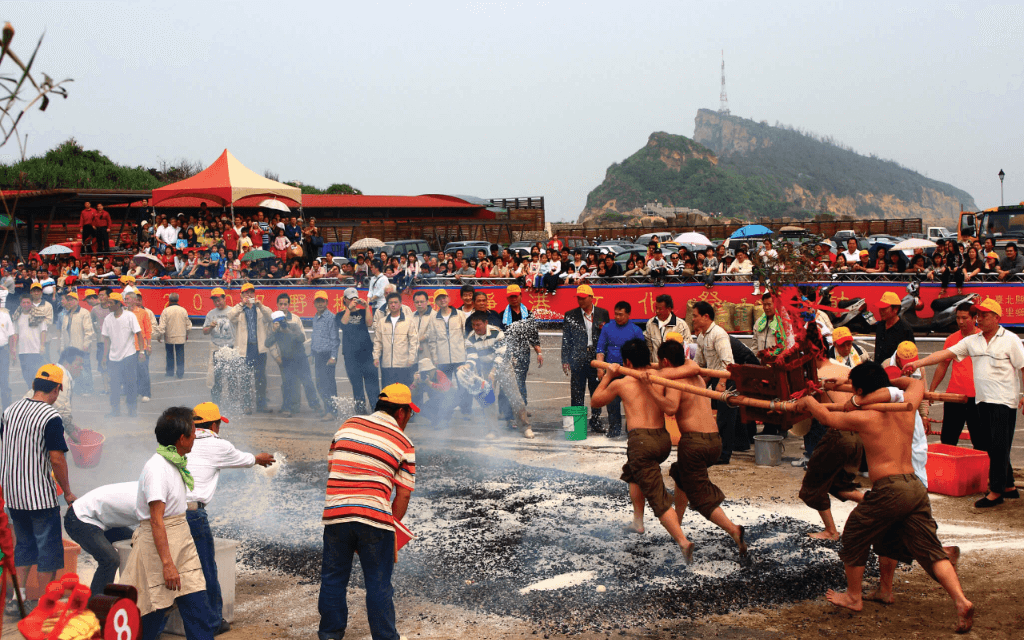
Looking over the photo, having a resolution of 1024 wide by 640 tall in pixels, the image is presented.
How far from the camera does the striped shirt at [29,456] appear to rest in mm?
5465

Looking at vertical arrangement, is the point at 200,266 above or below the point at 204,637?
above

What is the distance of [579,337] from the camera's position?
1027 centimetres

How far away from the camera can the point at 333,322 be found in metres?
11.5

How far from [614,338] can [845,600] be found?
478 centimetres

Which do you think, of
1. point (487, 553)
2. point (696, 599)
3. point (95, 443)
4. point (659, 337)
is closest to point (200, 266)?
point (95, 443)

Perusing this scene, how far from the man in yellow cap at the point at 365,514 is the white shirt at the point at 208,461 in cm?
83

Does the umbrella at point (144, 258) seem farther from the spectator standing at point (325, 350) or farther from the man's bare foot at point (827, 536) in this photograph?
the man's bare foot at point (827, 536)

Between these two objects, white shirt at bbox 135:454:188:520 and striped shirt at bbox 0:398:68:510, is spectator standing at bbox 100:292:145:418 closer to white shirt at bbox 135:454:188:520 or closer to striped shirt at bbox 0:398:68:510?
striped shirt at bbox 0:398:68:510

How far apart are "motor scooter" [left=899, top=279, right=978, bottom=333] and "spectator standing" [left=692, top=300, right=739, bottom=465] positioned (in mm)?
9517

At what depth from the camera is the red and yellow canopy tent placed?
2025cm

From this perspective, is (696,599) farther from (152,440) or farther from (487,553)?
(152,440)

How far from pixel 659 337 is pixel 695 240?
16.7 metres

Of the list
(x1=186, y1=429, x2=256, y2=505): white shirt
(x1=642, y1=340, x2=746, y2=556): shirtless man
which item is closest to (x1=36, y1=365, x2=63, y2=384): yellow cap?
(x1=186, y1=429, x2=256, y2=505): white shirt

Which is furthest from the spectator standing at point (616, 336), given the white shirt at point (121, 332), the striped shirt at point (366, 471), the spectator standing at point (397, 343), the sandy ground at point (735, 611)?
the white shirt at point (121, 332)
